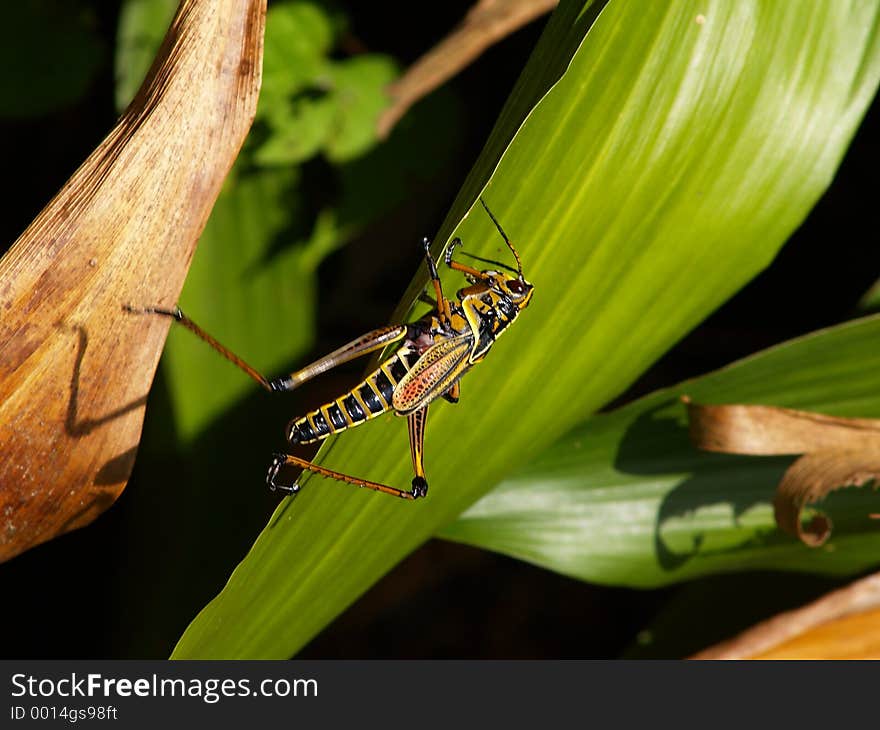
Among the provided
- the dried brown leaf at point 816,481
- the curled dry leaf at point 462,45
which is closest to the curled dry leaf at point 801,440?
the dried brown leaf at point 816,481

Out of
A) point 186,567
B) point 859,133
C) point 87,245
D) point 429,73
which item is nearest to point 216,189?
point 87,245

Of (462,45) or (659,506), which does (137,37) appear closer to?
(462,45)

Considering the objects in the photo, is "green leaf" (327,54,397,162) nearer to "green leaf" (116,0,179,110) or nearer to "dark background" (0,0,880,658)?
"dark background" (0,0,880,658)

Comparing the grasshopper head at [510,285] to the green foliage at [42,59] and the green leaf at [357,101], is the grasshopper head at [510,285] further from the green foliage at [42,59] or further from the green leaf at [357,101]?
the green foliage at [42,59]

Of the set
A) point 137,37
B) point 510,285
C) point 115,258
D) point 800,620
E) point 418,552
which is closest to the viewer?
point 115,258

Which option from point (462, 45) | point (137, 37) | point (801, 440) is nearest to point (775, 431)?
point (801, 440)

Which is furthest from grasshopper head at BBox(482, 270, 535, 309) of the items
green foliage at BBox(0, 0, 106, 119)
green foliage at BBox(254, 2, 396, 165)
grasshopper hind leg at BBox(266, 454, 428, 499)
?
green foliage at BBox(0, 0, 106, 119)
